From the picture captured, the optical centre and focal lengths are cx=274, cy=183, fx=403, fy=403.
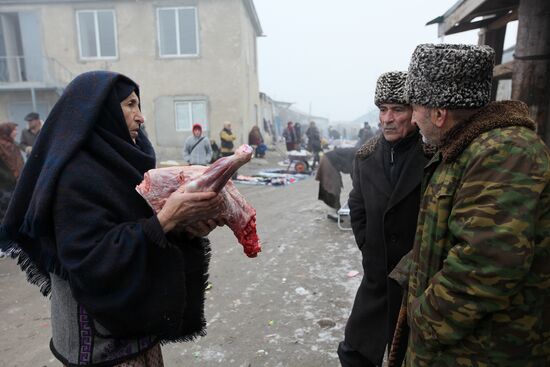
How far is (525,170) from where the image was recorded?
1266 millimetres

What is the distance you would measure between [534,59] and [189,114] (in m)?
14.2

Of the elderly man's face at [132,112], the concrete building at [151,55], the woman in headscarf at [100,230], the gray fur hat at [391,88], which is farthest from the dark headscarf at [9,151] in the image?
the concrete building at [151,55]

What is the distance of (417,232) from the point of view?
1673 mm

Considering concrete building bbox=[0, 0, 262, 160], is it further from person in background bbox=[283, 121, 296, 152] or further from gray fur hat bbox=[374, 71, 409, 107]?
gray fur hat bbox=[374, 71, 409, 107]

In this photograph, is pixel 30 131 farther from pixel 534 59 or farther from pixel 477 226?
pixel 477 226

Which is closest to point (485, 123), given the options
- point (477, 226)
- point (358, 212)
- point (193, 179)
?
point (477, 226)

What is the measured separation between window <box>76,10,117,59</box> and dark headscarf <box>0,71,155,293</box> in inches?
613

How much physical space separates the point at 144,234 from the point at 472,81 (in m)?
1.37

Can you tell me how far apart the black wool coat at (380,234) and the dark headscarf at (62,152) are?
140 cm

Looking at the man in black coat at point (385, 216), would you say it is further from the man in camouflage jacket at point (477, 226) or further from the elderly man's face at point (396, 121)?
the man in camouflage jacket at point (477, 226)

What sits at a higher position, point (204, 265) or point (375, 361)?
point (204, 265)

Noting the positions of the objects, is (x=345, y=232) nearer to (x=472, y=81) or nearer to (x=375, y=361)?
(x=375, y=361)

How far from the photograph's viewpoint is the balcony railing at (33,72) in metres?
15.4

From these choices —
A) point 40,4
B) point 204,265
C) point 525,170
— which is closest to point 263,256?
point 204,265
